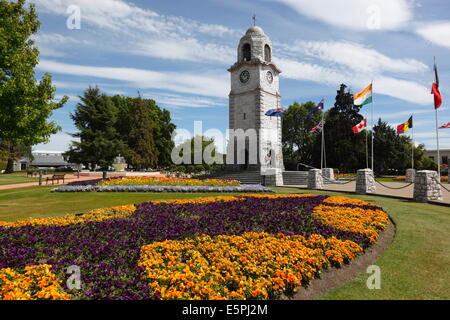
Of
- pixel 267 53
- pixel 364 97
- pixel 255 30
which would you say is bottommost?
pixel 364 97

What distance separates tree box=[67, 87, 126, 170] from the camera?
42438 millimetres

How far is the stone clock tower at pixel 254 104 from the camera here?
30.4 metres

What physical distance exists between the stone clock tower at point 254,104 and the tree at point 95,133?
21.6 metres

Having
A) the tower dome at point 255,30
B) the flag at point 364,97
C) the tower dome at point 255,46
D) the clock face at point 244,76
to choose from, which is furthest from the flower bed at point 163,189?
the tower dome at point 255,30

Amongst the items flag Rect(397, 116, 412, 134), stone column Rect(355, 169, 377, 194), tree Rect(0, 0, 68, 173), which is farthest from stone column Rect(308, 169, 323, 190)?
tree Rect(0, 0, 68, 173)

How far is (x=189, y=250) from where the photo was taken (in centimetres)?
556

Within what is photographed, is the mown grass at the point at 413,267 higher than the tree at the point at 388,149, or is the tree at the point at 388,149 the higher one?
the tree at the point at 388,149

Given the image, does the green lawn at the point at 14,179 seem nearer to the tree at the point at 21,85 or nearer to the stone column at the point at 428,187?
the tree at the point at 21,85

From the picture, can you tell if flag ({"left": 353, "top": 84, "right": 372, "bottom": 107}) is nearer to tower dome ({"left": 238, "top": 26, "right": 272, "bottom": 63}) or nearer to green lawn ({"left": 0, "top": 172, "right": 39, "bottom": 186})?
tower dome ({"left": 238, "top": 26, "right": 272, "bottom": 63})

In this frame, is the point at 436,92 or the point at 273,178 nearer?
the point at 436,92

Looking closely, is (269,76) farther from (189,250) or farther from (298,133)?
(189,250)

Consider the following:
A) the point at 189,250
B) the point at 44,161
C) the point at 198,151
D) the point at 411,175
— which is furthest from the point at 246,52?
the point at 44,161

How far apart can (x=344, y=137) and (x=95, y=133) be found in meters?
39.3
